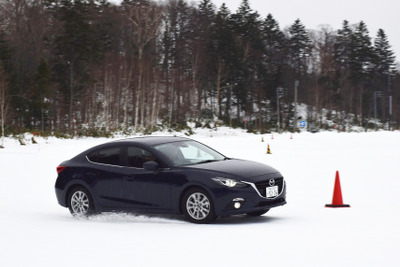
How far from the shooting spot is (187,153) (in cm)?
1079

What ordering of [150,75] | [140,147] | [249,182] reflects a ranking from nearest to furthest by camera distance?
1. [249,182]
2. [140,147]
3. [150,75]

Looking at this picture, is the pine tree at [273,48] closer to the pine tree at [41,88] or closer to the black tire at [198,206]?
the pine tree at [41,88]

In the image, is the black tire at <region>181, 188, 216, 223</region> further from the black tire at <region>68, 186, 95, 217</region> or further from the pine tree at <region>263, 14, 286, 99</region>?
the pine tree at <region>263, 14, 286, 99</region>

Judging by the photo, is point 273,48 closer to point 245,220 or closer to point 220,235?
point 245,220

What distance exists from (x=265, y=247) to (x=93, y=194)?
4208mm

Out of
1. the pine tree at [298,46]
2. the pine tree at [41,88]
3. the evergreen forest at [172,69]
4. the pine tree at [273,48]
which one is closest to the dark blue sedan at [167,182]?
the evergreen forest at [172,69]

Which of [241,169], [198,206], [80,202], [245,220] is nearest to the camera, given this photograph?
[198,206]

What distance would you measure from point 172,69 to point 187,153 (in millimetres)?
73177

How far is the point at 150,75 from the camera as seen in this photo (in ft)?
238


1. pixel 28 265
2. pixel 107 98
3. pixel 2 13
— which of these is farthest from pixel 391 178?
pixel 2 13

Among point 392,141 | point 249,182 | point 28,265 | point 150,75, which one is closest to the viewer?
point 28,265

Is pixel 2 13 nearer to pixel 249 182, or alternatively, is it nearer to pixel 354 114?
pixel 354 114

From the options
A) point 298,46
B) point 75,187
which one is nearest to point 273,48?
point 298,46

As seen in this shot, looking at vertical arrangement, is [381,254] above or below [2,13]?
below
